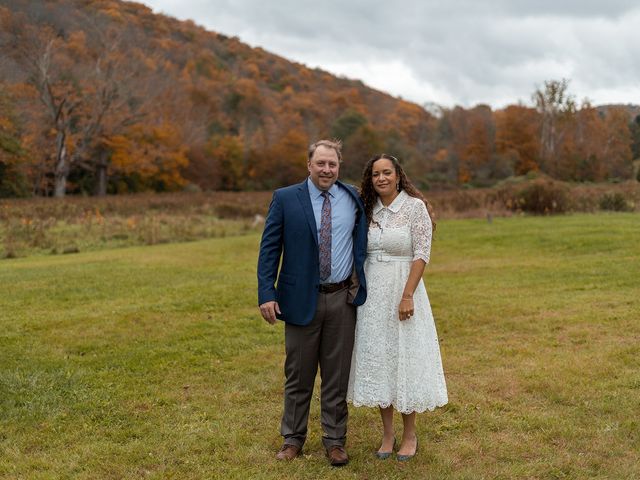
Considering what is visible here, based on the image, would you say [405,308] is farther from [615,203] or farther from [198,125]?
[198,125]

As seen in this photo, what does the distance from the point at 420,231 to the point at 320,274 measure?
2.31 ft

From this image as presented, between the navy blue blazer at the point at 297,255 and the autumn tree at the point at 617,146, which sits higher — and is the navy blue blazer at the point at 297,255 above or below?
below

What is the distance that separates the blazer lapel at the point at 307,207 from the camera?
4062 mm

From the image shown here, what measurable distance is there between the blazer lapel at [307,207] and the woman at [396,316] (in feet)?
1.25

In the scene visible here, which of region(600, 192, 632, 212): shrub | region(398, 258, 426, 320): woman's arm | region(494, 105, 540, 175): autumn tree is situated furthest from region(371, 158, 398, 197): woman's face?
region(494, 105, 540, 175): autumn tree

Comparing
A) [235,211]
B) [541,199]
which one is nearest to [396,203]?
[541,199]

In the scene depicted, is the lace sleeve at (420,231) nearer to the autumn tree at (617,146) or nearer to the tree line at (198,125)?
the tree line at (198,125)

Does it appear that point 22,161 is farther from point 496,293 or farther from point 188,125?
point 496,293

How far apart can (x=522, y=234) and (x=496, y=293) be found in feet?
24.9

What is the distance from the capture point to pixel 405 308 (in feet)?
13.3

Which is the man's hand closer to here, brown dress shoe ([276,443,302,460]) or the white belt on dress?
the white belt on dress

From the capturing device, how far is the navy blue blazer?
4082mm

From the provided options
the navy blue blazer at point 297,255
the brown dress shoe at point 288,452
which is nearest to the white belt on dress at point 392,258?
the navy blue blazer at point 297,255

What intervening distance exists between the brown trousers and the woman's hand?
0.34 meters
